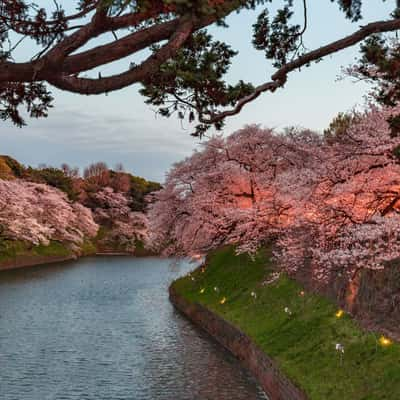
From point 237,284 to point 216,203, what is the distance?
222 inches

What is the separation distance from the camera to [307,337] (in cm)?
1847

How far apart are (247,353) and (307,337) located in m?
3.38

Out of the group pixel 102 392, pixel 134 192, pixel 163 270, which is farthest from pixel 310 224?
pixel 134 192

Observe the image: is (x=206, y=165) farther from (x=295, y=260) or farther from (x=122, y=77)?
(x=122, y=77)

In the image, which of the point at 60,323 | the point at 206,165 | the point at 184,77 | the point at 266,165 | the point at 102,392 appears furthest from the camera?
the point at 206,165

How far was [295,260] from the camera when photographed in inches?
853

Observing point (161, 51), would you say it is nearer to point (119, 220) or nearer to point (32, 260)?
point (32, 260)

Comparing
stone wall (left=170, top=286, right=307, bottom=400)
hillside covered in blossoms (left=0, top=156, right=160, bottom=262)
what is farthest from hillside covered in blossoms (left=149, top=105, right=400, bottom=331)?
hillside covered in blossoms (left=0, top=156, right=160, bottom=262)

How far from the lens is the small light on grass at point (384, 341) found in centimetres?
1472

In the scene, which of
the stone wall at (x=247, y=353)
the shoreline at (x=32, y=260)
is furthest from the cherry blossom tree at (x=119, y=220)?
the stone wall at (x=247, y=353)

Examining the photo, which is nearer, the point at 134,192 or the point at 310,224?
the point at 310,224

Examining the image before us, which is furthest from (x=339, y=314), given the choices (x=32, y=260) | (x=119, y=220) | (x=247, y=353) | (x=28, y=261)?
(x=119, y=220)

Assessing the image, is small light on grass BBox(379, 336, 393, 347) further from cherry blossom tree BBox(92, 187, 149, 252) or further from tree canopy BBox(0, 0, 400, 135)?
cherry blossom tree BBox(92, 187, 149, 252)

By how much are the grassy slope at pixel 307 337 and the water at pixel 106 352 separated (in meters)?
1.74
